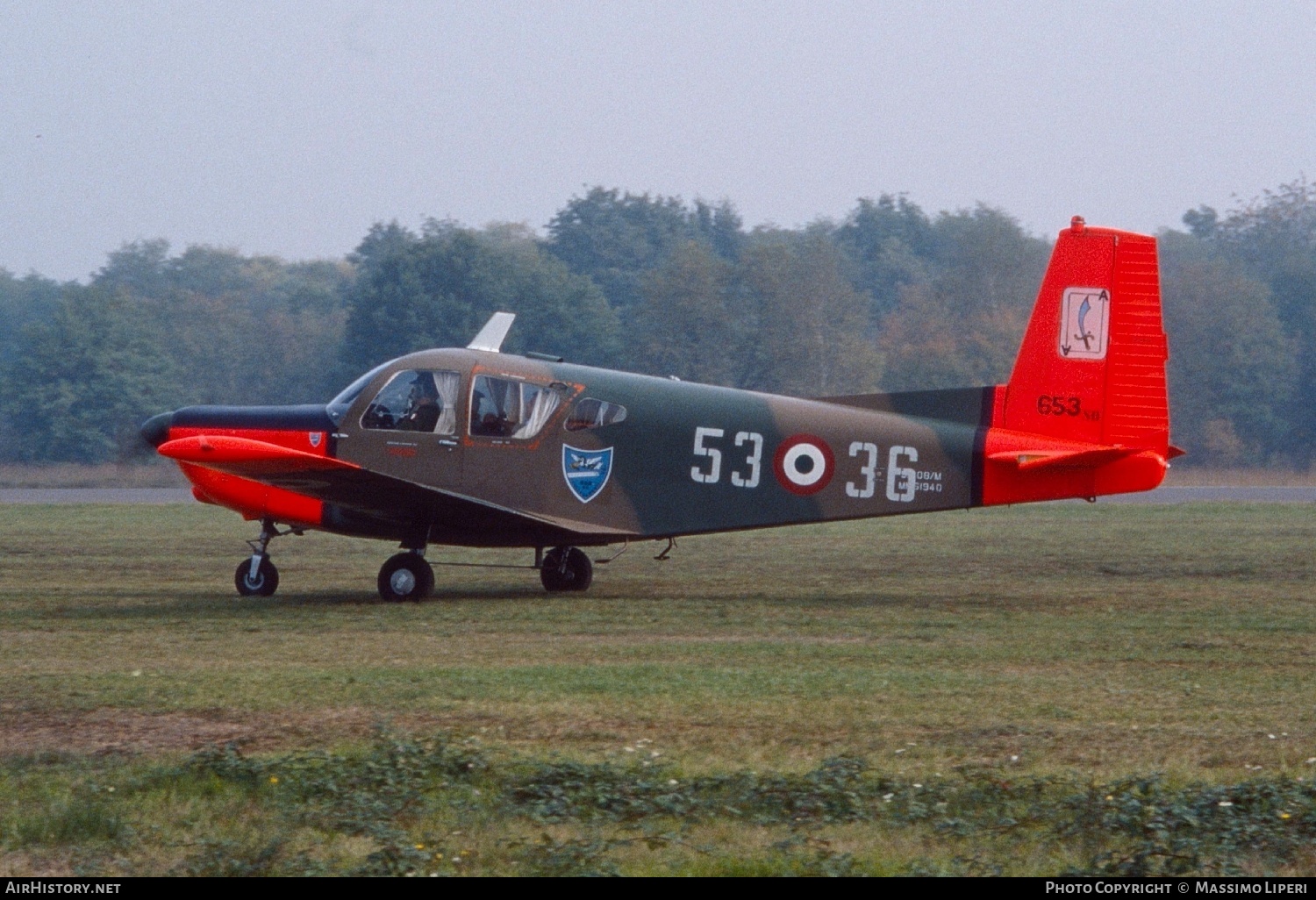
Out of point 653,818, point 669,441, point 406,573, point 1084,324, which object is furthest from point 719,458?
point 653,818

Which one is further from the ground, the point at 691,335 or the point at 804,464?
the point at 691,335

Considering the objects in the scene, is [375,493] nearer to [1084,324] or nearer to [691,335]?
[1084,324]

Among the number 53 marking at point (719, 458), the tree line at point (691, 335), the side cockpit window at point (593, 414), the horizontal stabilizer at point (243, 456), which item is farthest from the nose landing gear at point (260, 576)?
the tree line at point (691, 335)

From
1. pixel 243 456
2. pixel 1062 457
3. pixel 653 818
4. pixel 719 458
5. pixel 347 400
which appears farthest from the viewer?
pixel 347 400

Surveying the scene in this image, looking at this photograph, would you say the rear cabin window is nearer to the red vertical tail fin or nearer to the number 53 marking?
the number 53 marking

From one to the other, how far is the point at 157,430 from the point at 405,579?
2.98 meters

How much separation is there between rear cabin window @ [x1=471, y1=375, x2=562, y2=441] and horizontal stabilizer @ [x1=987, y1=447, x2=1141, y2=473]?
4139mm

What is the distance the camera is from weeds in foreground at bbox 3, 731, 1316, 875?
532cm

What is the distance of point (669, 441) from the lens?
13.8m

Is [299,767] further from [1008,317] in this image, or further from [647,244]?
[647,244]

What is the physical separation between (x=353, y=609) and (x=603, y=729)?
6032mm

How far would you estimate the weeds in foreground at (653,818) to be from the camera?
532 cm

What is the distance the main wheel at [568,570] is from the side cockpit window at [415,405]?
1.89 meters

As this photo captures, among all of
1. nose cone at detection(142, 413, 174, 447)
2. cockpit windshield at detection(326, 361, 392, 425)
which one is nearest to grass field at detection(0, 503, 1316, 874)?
nose cone at detection(142, 413, 174, 447)
